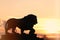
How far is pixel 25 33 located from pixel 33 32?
49mm

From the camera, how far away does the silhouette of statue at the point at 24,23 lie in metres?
0.96

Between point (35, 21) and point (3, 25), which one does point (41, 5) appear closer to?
point (35, 21)

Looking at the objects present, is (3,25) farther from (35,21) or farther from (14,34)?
(35,21)

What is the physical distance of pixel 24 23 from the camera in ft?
3.17

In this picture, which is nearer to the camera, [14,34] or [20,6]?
[14,34]

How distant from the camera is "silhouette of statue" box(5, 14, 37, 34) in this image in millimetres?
964

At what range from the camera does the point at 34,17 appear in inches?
38.6

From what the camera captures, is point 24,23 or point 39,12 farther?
point 39,12

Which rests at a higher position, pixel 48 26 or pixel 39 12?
pixel 39 12

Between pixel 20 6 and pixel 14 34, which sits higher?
pixel 20 6

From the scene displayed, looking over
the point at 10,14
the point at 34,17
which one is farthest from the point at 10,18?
the point at 34,17

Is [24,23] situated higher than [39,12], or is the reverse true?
[39,12]

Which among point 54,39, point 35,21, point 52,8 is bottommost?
point 54,39

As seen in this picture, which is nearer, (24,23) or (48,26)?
(24,23)
